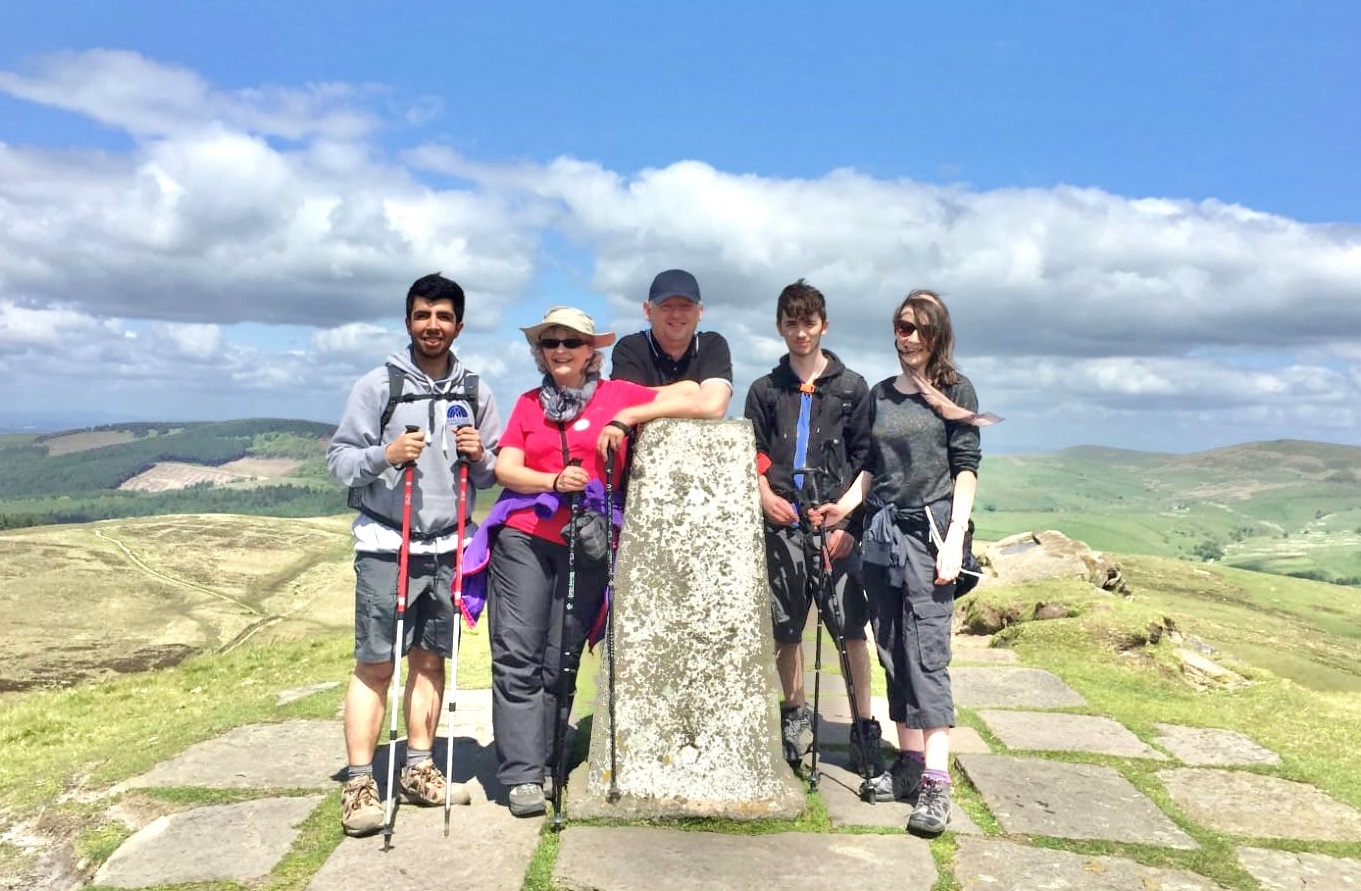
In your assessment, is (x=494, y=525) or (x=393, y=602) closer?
(x=393, y=602)

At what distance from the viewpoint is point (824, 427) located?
20.5 ft

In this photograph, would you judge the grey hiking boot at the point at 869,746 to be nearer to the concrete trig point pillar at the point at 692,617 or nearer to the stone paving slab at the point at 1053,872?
the concrete trig point pillar at the point at 692,617

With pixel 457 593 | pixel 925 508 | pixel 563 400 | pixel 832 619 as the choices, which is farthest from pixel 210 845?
pixel 925 508


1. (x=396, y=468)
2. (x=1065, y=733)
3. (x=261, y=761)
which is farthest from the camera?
(x=1065, y=733)

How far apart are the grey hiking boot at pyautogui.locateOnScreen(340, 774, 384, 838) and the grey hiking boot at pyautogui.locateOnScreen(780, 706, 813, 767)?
280cm

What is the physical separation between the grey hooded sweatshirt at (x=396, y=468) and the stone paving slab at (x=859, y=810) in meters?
3.01

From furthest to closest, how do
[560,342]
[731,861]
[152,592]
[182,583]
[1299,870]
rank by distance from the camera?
[182,583]
[152,592]
[560,342]
[1299,870]
[731,861]

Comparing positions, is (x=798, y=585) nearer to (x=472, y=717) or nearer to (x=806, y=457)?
(x=806, y=457)

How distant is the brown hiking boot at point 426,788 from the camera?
5793 mm

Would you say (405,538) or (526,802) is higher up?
(405,538)

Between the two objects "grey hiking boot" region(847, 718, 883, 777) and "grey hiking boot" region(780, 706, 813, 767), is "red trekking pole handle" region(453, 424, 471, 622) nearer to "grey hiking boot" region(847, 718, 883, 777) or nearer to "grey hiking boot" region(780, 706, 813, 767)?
"grey hiking boot" region(780, 706, 813, 767)

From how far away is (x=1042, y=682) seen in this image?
9594 millimetres

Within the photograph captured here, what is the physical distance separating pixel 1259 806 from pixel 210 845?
22.4 feet

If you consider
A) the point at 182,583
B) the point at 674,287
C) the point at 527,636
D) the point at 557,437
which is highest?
the point at 674,287
